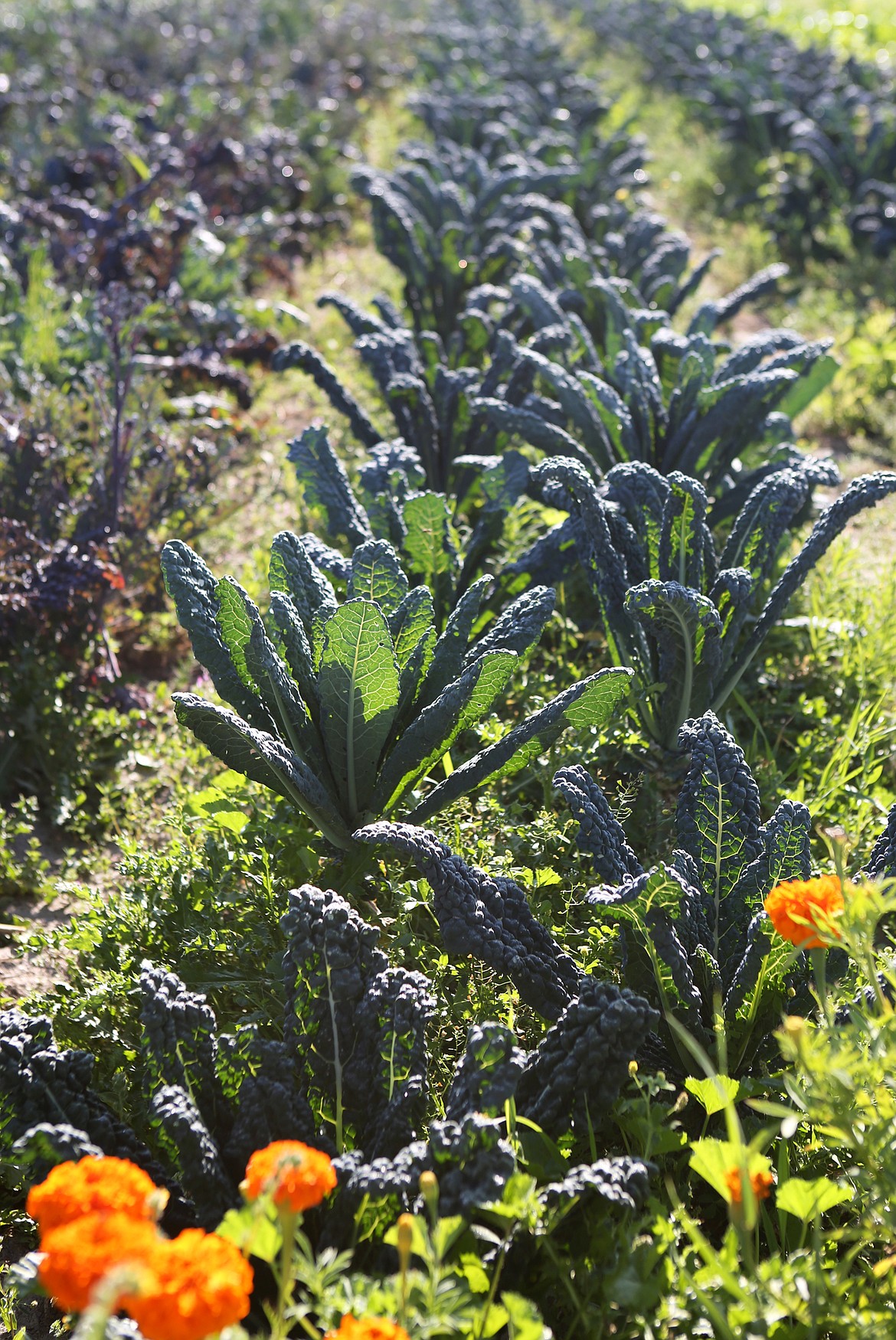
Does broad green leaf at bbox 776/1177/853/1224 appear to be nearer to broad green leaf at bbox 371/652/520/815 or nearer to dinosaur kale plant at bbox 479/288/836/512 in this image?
broad green leaf at bbox 371/652/520/815

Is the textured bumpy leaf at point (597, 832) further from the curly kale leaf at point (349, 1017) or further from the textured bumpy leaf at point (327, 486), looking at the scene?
the textured bumpy leaf at point (327, 486)

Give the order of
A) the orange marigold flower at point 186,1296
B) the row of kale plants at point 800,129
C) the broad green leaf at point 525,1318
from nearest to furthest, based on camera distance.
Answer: the orange marigold flower at point 186,1296, the broad green leaf at point 525,1318, the row of kale plants at point 800,129

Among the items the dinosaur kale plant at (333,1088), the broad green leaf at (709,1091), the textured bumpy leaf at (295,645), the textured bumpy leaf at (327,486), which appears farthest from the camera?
the textured bumpy leaf at (327,486)

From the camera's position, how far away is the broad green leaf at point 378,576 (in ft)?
8.75

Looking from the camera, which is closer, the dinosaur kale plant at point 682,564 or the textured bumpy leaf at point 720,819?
the textured bumpy leaf at point 720,819

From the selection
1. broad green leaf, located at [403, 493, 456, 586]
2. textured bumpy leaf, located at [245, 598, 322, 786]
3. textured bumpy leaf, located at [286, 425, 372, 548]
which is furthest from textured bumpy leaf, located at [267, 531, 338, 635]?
textured bumpy leaf, located at [286, 425, 372, 548]

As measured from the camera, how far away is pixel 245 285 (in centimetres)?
673

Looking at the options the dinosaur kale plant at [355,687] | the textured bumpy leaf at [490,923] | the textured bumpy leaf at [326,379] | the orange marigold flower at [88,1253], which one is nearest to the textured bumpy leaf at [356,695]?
the dinosaur kale plant at [355,687]

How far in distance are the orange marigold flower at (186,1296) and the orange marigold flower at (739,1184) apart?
0.59 meters

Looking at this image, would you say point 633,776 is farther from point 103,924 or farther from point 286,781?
point 103,924

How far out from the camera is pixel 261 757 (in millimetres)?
2279

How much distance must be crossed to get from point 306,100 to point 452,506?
28.3 ft

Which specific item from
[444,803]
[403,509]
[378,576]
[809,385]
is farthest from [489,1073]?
[809,385]

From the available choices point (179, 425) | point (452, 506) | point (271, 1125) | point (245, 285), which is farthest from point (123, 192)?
point (271, 1125)
